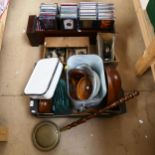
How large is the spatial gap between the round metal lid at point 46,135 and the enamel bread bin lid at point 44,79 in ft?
0.59

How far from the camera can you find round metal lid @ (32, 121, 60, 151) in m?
1.29

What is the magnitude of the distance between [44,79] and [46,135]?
310mm

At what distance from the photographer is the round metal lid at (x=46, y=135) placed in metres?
1.29

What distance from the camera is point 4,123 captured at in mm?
1362

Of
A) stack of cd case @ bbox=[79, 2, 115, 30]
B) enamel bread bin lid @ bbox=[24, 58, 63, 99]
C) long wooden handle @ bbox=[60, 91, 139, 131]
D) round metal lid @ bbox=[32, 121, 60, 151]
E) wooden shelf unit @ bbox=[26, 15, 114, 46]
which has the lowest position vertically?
round metal lid @ bbox=[32, 121, 60, 151]

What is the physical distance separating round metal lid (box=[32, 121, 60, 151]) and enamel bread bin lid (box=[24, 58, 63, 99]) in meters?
0.18

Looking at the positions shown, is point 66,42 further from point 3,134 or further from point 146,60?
point 3,134

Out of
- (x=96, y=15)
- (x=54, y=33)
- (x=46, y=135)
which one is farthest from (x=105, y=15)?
(x=46, y=135)

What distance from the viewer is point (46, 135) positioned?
130 cm

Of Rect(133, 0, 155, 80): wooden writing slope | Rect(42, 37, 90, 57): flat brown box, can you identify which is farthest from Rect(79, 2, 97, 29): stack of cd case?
Rect(133, 0, 155, 80): wooden writing slope

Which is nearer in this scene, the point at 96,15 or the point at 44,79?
the point at 44,79

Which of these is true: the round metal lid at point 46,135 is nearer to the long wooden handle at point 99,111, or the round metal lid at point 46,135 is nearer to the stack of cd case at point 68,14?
the long wooden handle at point 99,111

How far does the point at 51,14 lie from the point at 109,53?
428 millimetres

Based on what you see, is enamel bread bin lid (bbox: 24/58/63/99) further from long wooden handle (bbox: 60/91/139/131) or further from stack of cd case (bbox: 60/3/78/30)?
stack of cd case (bbox: 60/3/78/30)
